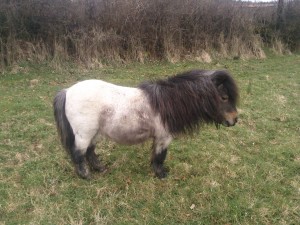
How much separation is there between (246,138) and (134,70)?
5.77 meters

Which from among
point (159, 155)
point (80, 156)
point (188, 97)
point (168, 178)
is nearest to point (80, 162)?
point (80, 156)

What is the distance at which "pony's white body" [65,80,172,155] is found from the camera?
382 centimetres

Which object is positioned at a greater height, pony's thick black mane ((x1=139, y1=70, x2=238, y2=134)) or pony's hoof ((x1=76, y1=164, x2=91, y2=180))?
pony's thick black mane ((x1=139, y1=70, x2=238, y2=134))

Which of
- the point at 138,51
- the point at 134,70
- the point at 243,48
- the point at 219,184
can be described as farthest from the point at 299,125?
the point at 243,48

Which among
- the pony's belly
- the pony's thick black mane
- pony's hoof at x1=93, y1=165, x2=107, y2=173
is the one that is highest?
the pony's thick black mane

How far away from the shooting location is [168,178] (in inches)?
170

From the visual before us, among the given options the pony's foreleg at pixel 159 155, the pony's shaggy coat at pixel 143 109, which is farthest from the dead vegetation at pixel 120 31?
the pony's foreleg at pixel 159 155

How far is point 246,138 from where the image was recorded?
5504 mm

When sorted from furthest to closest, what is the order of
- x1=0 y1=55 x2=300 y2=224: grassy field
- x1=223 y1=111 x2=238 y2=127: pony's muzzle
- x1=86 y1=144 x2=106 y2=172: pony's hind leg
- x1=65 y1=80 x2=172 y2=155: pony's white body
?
x1=86 y1=144 x2=106 y2=172: pony's hind leg → x1=223 y1=111 x2=238 y2=127: pony's muzzle → x1=65 y1=80 x2=172 y2=155: pony's white body → x1=0 y1=55 x2=300 y2=224: grassy field

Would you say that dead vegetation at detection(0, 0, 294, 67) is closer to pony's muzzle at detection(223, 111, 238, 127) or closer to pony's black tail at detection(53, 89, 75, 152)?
pony's black tail at detection(53, 89, 75, 152)

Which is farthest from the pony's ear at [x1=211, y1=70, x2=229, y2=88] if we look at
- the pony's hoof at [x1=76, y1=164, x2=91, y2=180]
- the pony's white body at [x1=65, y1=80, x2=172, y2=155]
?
the pony's hoof at [x1=76, y1=164, x2=91, y2=180]

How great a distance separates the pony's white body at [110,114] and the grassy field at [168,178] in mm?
693

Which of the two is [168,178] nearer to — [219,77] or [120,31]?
[219,77]

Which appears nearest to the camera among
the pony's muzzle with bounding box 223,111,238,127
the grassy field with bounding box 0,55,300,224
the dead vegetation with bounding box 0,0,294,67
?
the grassy field with bounding box 0,55,300,224
